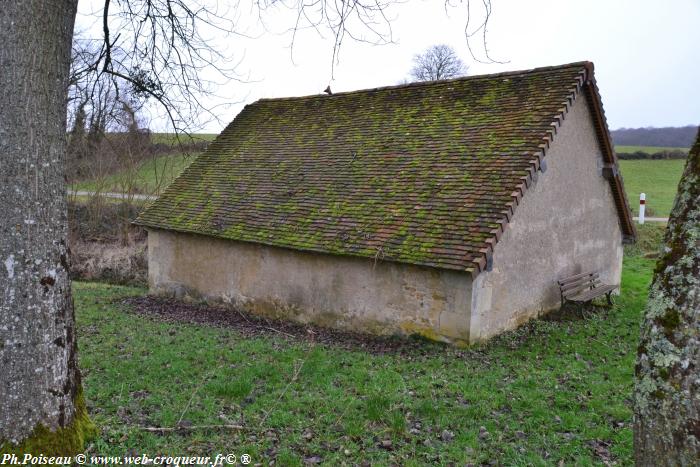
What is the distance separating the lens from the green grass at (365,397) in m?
5.05

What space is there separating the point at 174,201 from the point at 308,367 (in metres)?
8.91

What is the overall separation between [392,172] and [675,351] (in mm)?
9164

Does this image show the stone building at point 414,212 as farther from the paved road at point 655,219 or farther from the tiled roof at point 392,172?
the paved road at point 655,219

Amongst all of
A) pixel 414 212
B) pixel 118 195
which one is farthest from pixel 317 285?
pixel 118 195

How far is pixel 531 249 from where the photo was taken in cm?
1055

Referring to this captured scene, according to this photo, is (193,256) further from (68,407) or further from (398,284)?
(68,407)

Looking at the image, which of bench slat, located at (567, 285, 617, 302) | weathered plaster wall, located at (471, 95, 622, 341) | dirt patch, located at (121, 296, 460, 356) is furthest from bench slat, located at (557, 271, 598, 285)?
dirt patch, located at (121, 296, 460, 356)

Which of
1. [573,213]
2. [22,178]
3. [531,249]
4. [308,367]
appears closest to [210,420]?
[308,367]

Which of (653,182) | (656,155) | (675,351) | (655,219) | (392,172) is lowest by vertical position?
(675,351)

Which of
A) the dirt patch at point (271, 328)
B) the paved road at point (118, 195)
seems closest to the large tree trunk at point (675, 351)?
the dirt patch at point (271, 328)

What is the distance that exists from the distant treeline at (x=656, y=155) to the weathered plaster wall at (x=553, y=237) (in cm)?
2744

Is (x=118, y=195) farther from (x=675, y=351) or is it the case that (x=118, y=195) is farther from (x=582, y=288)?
(x=675, y=351)

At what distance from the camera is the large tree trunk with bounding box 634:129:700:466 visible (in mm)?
2637

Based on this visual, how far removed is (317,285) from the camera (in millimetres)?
10867
